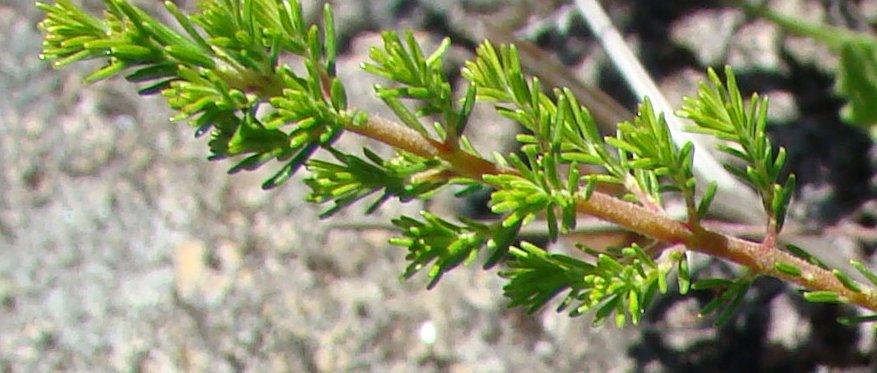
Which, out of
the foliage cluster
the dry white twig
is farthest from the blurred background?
the foliage cluster

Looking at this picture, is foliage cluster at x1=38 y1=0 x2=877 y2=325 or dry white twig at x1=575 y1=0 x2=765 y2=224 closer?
foliage cluster at x1=38 y1=0 x2=877 y2=325

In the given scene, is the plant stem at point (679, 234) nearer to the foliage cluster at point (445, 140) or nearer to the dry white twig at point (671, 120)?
the foliage cluster at point (445, 140)

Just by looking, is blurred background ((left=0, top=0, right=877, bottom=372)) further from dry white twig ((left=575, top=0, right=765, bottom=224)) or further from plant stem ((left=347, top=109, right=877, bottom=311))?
plant stem ((left=347, top=109, right=877, bottom=311))

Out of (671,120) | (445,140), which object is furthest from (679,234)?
(671,120)

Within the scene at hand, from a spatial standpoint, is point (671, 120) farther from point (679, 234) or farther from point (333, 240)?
point (679, 234)

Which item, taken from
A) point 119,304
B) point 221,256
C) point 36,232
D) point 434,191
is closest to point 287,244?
point 221,256

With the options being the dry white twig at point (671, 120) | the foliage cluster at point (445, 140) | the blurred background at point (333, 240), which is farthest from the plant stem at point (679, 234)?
the blurred background at point (333, 240)

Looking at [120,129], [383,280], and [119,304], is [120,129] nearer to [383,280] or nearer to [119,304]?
[119,304]
